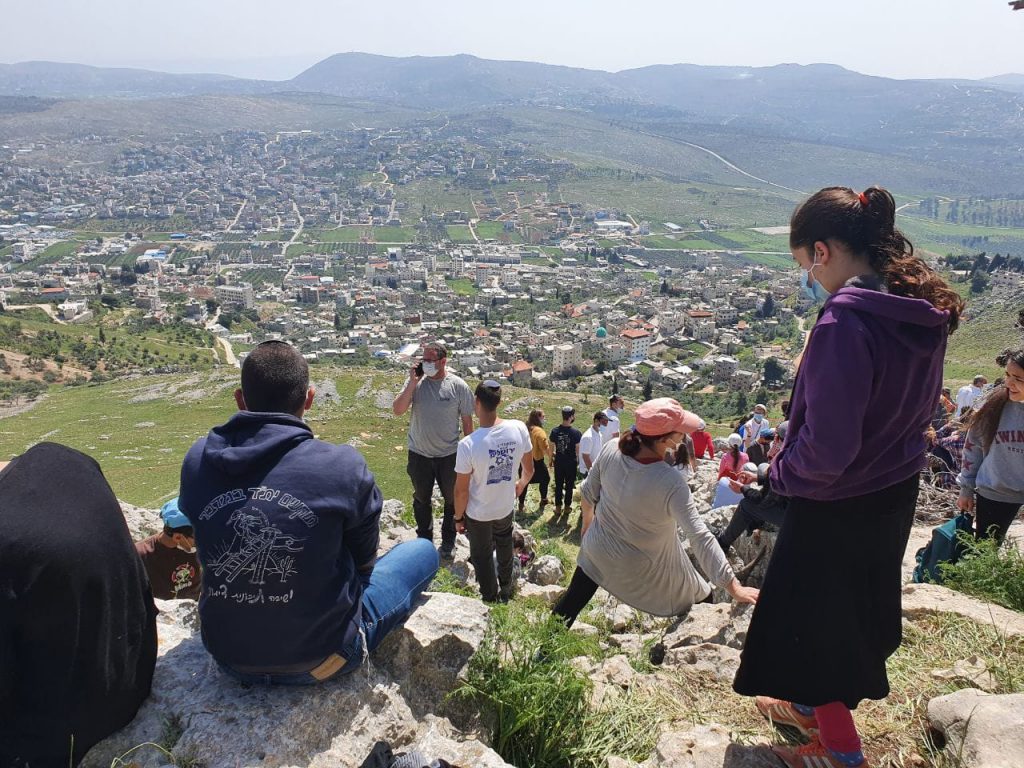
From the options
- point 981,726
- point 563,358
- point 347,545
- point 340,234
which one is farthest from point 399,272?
point 981,726

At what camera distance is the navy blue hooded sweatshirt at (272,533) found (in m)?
2.24

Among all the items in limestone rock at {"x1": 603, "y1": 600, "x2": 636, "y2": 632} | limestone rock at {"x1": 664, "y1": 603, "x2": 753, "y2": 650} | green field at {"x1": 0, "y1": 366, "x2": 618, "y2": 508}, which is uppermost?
limestone rock at {"x1": 664, "y1": 603, "x2": 753, "y2": 650}

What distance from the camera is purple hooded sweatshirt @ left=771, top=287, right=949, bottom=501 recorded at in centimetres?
195

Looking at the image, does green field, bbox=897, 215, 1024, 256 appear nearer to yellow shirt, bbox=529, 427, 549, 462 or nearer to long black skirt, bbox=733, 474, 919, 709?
yellow shirt, bbox=529, 427, 549, 462

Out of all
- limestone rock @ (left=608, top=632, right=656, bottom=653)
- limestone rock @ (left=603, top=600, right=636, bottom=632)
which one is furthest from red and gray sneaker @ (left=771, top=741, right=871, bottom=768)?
limestone rock @ (left=603, top=600, right=636, bottom=632)

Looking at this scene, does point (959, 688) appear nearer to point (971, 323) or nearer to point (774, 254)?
point (971, 323)

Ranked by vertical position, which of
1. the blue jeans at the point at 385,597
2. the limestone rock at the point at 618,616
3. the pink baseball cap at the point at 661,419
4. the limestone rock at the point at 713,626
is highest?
the pink baseball cap at the point at 661,419

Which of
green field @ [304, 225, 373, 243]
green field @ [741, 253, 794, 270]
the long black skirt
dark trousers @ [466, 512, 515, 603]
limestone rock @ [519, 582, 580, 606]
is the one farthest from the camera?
green field @ [304, 225, 373, 243]

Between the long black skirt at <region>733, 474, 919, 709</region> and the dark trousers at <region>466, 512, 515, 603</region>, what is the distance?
2.62 metres

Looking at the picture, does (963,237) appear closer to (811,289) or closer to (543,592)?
(543,592)

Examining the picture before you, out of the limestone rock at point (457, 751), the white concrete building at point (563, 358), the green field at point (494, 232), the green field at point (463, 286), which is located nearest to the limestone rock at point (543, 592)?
the limestone rock at point (457, 751)

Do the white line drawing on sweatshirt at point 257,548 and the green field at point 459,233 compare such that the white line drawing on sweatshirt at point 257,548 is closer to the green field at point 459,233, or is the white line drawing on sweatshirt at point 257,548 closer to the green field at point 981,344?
the green field at point 981,344

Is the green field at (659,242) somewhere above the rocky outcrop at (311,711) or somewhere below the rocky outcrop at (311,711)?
below

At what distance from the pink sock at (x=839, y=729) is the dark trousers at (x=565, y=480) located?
597 centimetres
